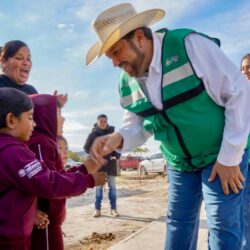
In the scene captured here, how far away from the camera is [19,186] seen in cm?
226

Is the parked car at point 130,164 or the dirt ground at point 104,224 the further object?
the parked car at point 130,164

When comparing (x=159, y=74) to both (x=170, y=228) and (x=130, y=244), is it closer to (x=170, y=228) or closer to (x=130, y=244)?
(x=170, y=228)

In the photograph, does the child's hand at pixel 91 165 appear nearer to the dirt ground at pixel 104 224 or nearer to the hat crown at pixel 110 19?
the hat crown at pixel 110 19

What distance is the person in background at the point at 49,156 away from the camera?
8.78 ft

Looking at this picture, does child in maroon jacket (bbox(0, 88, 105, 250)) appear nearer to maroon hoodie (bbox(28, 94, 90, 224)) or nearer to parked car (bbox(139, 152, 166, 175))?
maroon hoodie (bbox(28, 94, 90, 224))

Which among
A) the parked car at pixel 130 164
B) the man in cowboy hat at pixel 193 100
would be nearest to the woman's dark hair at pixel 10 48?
the man in cowboy hat at pixel 193 100

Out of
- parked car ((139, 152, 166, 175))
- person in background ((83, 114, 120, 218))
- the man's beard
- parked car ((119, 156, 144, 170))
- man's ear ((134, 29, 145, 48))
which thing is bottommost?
parked car ((119, 156, 144, 170))

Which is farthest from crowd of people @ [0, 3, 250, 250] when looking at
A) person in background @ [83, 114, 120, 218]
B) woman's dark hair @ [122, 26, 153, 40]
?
person in background @ [83, 114, 120, 218]

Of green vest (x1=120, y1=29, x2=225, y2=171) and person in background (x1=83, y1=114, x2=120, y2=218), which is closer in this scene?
green vest (x1=120, y1=29, x2=225, y2=171)

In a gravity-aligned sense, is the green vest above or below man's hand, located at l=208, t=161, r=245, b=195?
above

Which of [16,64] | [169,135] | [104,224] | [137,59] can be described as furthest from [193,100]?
[104,224]

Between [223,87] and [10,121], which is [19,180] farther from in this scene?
[223,87]

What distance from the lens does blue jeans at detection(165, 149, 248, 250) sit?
2.35 m

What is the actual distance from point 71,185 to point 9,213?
1.22 ft
